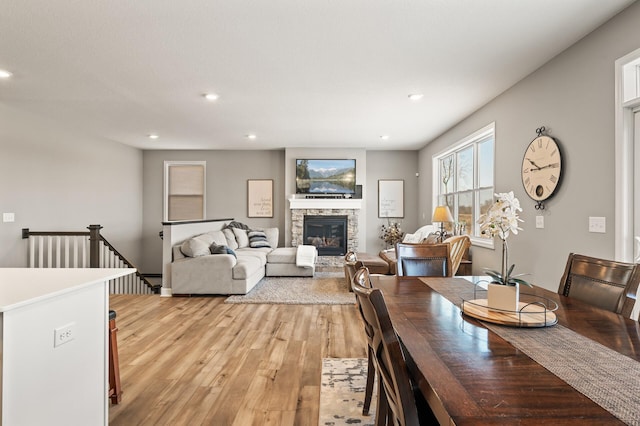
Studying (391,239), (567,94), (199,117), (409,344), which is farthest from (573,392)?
(391,239)

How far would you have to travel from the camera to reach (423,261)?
2602mm

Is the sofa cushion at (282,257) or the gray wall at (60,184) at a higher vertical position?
the gray wall at (60,184)

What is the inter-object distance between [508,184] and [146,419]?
407 centimetres

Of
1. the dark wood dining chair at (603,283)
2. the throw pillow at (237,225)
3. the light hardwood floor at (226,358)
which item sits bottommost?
the light hardwood floor at (226,358)

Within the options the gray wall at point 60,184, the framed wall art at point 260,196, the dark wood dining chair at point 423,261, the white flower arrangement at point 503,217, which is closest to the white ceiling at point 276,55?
the gray wall at point 60,184

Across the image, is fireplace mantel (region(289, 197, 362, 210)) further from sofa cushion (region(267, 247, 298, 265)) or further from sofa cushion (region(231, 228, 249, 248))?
sofa cushion (region(267, 247, 298, 265))

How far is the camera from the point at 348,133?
6.02 m

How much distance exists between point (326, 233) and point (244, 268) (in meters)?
2.96

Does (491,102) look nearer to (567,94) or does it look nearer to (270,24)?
(567,94)

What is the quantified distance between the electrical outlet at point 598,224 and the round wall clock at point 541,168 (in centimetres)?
47

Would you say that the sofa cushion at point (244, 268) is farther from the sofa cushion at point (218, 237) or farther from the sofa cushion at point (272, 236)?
the sofa cushion at point (272, 236)

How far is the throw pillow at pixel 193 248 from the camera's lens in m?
4.79

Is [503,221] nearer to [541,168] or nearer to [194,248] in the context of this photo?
[541,168]

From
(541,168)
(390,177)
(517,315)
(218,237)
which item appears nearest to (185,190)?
(218,237)
